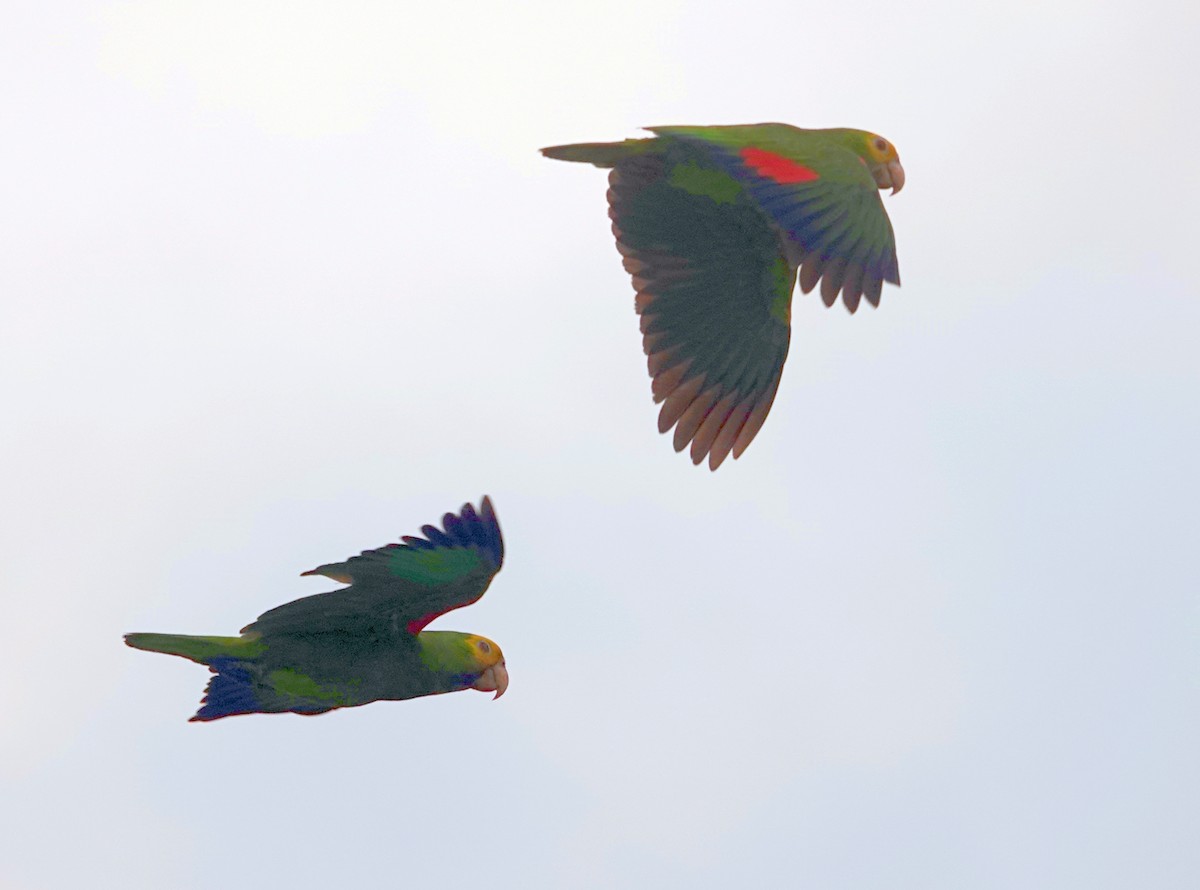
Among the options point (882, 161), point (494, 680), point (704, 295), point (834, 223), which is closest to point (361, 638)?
point (494, 680)

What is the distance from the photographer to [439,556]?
A: 27.6 feet

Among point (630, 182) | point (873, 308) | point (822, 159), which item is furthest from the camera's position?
point (630, 182)

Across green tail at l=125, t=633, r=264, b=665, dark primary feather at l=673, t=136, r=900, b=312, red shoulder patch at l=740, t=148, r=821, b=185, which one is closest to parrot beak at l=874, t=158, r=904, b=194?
dark primary feather at l=673, t=136, r=900, b=312

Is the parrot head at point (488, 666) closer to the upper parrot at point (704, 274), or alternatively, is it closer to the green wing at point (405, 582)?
the green wing at point (405, 582)

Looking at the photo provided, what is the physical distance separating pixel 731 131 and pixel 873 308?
1531mm

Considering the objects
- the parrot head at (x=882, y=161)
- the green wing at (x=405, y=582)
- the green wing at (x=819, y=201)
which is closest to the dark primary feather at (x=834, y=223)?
the green wing at (x=819, y=201)

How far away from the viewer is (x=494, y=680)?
9391 mm

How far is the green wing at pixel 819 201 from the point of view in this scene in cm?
841

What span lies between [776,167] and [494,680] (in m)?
2.99

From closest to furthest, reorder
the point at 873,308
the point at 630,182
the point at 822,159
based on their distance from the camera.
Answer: the point at 873,308 → the point at 822,159 → the point at 630,182

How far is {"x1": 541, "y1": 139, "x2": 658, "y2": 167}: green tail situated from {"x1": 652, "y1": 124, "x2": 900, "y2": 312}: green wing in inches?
18.1

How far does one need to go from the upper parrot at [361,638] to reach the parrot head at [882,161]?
3068 mm

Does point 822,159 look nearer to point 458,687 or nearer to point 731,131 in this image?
point 731,131

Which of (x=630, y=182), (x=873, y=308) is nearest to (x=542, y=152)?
(x=630, y=182)
